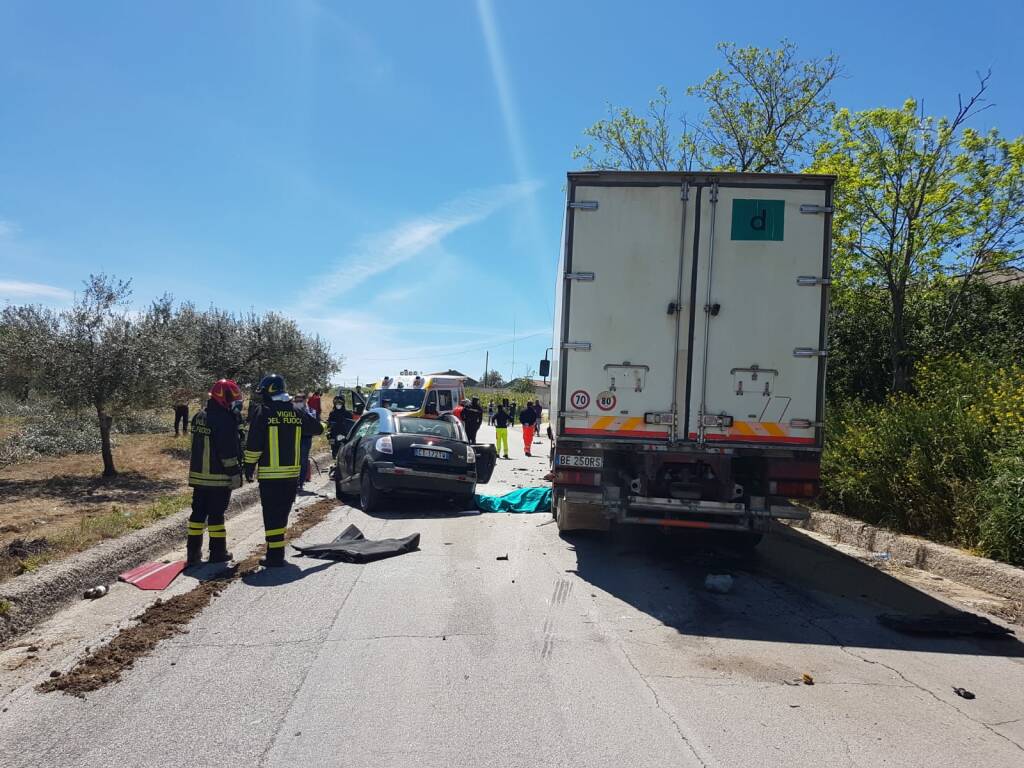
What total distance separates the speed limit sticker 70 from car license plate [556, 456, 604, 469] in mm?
474

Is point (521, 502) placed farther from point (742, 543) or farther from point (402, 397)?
point (402, 397)

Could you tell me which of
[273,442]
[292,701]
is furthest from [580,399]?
[292,701]

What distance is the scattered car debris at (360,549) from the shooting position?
7246 mm

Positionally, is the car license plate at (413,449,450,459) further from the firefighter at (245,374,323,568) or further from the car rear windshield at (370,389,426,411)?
the car rear windshield at (370,389,426,411)

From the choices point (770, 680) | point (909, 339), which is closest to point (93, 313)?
point (770, 680)

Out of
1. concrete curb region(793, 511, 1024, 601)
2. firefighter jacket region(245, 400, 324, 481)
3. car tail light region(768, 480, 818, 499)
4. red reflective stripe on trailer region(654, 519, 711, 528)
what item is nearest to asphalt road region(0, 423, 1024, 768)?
red reflective stripe on trailer region(654, 519, 711, 528)

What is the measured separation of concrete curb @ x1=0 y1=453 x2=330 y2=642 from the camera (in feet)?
17.0

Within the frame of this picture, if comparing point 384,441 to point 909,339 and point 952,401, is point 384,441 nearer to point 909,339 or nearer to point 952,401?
point 952,401

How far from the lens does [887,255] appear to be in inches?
471

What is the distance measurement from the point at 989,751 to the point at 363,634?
11.8 feet

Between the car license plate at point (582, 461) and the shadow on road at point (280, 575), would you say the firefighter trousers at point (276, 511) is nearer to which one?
the shadow on road at point (280, 575)

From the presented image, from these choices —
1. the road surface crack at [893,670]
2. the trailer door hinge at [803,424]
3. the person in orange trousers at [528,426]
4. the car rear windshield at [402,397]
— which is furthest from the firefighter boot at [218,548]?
the person in orange trousers at [528,426]

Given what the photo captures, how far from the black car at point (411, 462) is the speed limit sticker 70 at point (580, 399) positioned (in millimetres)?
3775

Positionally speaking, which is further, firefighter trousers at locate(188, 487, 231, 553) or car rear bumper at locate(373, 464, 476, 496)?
car rear bumper at locate(373, 464, 476, 496)
